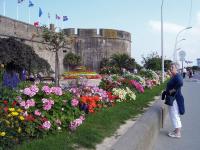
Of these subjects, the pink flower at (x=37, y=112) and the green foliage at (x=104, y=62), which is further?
the green foliage at (x=104, y=62)

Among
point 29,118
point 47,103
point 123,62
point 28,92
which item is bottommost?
point 29,118

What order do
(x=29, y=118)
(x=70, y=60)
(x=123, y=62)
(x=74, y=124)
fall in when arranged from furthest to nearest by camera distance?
(x=123, y=62) → (x=70, y=60) → (x=74, y=124) → (x=29, y=118)

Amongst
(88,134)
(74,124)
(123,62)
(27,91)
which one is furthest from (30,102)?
(123,62)

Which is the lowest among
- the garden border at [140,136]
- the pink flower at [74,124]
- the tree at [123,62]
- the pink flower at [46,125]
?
the garden border at [140,136]

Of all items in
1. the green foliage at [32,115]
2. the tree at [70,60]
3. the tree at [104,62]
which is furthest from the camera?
the tree at [104,62]

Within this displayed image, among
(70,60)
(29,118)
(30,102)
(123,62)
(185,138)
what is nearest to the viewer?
(29,118)

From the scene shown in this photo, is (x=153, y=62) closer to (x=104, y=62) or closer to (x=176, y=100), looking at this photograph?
(x=104, y=62)

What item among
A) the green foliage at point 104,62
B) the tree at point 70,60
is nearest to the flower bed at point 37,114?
the tree at point 70,60

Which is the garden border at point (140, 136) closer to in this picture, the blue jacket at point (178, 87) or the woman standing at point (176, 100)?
the woman standing at point (176, 100)

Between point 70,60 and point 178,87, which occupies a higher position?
point 70,60

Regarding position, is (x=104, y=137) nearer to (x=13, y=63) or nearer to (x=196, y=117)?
(x=196, y=117)

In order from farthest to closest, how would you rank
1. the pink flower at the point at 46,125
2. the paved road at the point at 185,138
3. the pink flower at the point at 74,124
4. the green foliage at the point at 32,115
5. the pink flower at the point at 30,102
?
the paved road at the point at 185,138 → the pink flower at the point at 74,124 → the pink flower at the point at 30,102 → the pink flower at the point at 46,125 → the green foliage at the point at 32,115

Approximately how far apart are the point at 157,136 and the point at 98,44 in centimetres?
3650

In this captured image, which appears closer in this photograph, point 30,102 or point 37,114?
point 37,114
